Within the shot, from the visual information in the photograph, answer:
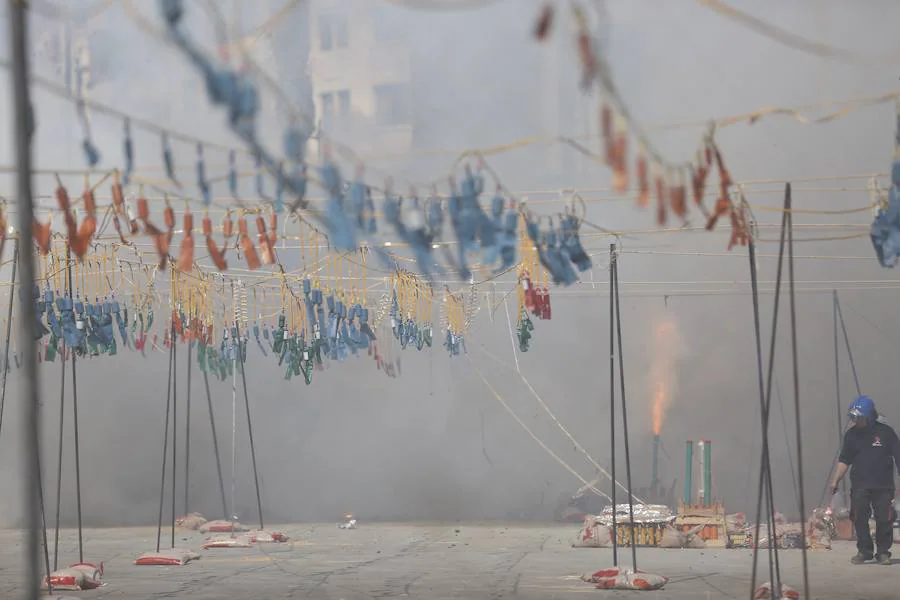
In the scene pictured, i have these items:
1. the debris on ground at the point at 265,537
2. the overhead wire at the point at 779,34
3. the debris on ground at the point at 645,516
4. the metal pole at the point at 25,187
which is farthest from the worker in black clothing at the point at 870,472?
the metal pole at the point at 25,187

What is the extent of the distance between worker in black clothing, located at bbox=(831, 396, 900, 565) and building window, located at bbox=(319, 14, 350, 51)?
13584 mm

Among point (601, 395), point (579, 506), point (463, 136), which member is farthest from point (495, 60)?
point (579, 506)

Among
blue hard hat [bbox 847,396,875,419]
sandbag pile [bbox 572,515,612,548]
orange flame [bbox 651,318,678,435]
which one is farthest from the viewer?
orange flame [bbox 651,318,678,435]

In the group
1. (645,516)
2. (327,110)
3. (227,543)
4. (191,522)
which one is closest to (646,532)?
(645,516)

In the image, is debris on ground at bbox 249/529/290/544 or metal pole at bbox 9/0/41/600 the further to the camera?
debris on ground at bbox 249/529/290/544

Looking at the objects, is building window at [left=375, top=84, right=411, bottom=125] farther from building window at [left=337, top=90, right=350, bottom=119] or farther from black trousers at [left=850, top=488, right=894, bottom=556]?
black trousers at [left=850, top=488, right=894, bottom=556]

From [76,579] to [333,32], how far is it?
47.3 ft

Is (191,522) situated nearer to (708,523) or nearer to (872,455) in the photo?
(708,523)

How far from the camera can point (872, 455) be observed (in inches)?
559

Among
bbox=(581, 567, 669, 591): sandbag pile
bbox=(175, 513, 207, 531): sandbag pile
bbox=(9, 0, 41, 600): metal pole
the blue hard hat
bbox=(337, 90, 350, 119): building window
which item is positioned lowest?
bbox=(175, 513, 207, 531): sandbag pile

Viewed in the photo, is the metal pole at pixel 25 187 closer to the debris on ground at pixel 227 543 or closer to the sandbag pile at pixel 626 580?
the sandbag pile at pixel 626 580

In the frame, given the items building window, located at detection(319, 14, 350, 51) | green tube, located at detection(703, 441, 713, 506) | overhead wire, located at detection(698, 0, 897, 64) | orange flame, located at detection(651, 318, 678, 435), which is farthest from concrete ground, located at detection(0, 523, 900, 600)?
building window, located at detection(319, 14, 350, 51)

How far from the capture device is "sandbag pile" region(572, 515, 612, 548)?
1717 cm

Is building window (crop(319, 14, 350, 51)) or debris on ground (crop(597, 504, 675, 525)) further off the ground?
building window (crop(319, 14, 350, 51))
